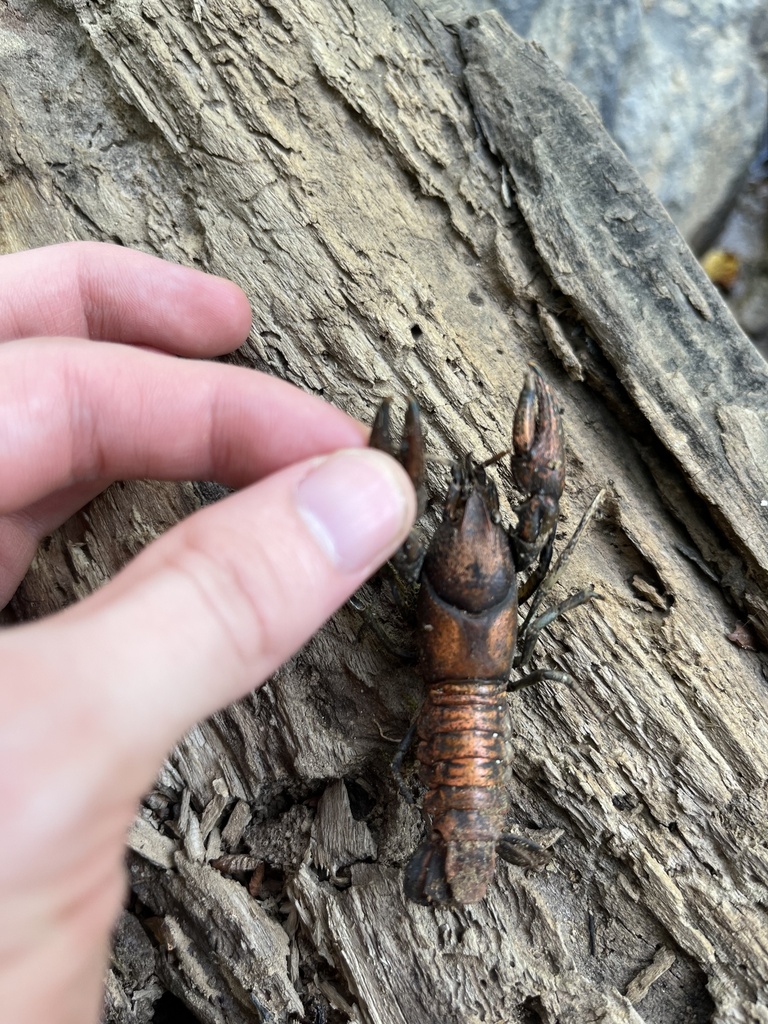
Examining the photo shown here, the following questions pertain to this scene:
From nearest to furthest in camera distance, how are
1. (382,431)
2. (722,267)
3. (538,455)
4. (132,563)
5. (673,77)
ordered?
(132,563)
(382,431)
(538,455)
(673,77)
(722,267)

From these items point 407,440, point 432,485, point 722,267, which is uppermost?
point 722,267

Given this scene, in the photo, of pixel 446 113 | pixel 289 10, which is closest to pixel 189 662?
pixel 446 113

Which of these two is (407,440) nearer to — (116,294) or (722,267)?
(116,294)

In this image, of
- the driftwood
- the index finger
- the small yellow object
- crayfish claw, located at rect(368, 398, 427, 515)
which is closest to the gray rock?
the small yellow object

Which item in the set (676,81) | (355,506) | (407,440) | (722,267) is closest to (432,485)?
(407,440)

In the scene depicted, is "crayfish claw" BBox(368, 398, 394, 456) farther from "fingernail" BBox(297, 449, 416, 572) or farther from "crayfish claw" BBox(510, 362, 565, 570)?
"crayfish claw" BBox(510, 362, 565, 570)

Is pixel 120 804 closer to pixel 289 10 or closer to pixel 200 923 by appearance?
pixel 200 923
